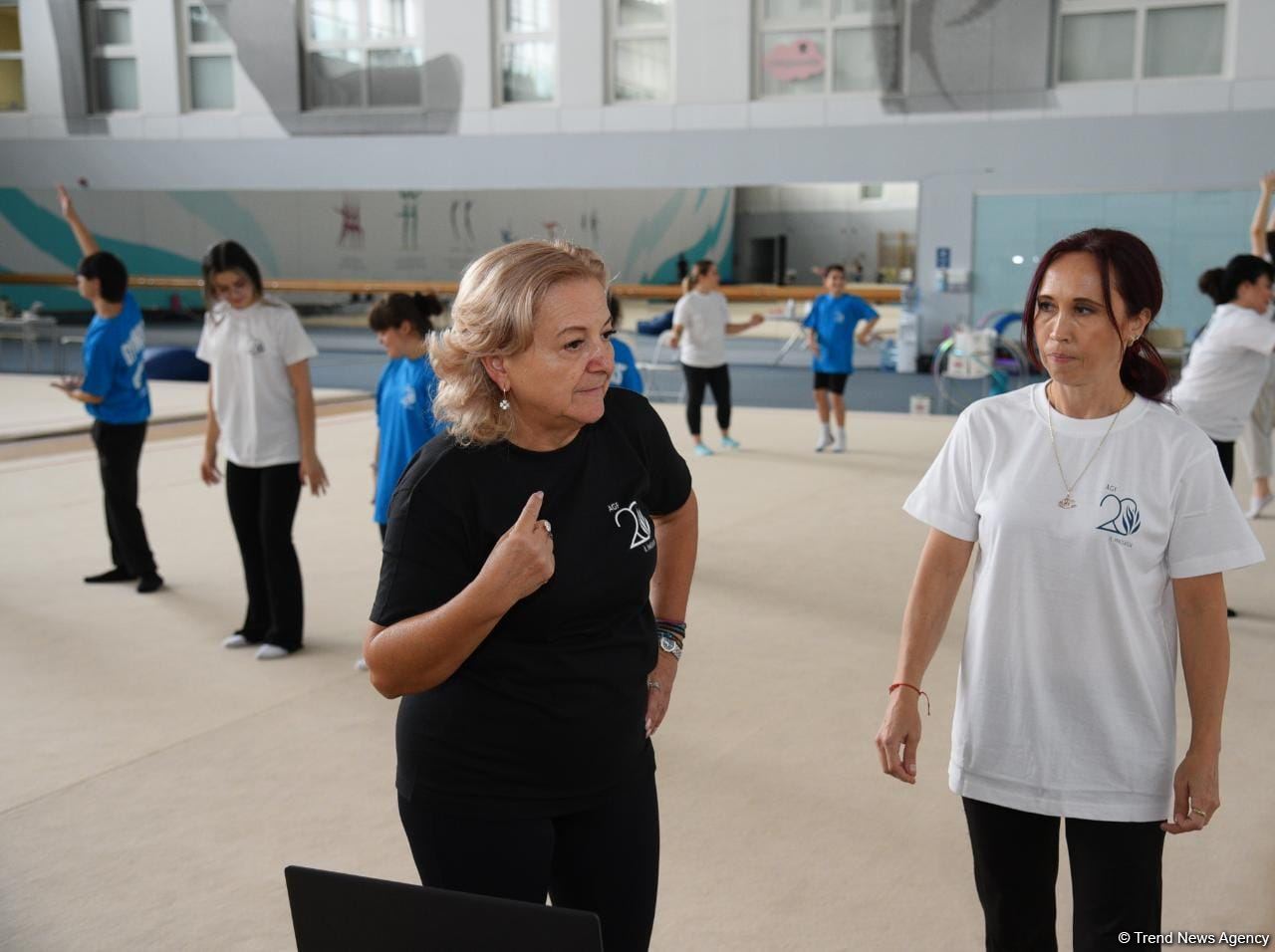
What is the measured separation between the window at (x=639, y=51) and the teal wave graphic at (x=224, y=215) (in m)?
7.78

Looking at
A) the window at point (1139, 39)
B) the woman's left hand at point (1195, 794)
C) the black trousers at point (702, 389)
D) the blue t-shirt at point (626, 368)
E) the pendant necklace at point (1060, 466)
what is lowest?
the black trousers at point (702, 389)

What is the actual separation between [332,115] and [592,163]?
4399mm

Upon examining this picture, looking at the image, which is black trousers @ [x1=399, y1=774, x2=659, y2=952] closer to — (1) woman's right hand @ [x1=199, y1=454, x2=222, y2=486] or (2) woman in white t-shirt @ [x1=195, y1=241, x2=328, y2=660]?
(2) woman in white t-shirt @ [x1=195, y1=241, x2=328, y2=660]

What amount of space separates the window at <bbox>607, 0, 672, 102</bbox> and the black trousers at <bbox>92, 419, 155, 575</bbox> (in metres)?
13.0

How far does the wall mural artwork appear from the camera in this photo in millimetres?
20656

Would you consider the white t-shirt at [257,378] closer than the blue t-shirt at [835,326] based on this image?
A: Yes

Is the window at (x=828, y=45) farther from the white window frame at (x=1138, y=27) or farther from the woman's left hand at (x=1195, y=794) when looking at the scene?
the woman's left hand at (x=1195, y=794)

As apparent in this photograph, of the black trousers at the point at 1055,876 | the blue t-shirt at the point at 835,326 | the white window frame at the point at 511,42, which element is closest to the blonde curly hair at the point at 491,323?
the black trousers at the point at 1055,876

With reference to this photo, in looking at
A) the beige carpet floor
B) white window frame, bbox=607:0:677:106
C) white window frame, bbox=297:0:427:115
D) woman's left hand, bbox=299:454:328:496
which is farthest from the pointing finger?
white window frame, bbox=297:0:427:115

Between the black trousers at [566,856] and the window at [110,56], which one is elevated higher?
the window at [110,56]

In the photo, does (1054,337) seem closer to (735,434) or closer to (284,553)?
(284,553)

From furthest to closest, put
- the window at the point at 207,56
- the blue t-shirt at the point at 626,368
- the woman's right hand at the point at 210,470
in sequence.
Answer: the window at the point at 207,56, the blue t-shirt at the point at 626,368, the woman's right hand at the point at 210,470

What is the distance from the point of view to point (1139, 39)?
51.4 feet

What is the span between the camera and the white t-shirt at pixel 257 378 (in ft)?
16.3
